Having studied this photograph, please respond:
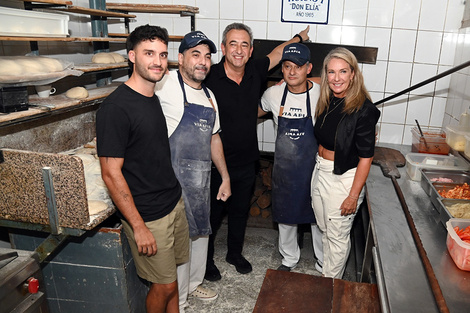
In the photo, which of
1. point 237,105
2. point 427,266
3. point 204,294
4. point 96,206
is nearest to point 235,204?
point 204,294

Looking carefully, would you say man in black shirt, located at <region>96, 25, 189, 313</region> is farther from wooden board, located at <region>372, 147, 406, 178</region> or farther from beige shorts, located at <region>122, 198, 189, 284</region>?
wooden board, located at <region>372, 147, 406, 178</region>

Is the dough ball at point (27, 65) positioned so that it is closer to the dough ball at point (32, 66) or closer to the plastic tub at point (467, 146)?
the dough ball at point (32, 66)

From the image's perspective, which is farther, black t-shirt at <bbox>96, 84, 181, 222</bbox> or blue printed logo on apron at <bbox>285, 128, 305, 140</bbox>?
blue printed logo on apron at <bbox>285, 128, 305, 140</bbox>

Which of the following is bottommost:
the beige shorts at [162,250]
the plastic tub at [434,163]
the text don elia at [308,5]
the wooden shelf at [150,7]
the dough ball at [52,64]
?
the beige shorts at [162,250]

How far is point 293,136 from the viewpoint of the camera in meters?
2.64

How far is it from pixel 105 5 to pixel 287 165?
6.63 ft

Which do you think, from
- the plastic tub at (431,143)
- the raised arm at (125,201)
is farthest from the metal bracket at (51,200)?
the plastic tub at (431,143)

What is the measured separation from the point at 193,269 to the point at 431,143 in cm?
204

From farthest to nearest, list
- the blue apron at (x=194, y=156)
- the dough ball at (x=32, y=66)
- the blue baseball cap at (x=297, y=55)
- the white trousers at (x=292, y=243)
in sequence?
the white trousers at (x=292, y=243) → the blue baseball cap at (x=297, y=55) → the blue apron at (x=194, y=156) → the dough ball at (x=32, y=66)

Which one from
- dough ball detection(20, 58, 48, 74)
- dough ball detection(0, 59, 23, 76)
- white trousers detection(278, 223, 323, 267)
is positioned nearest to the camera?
dough ball detection(0, 59, 23, 76)

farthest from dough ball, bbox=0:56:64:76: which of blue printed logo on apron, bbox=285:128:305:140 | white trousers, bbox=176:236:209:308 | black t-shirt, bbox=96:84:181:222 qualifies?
blue printed logo on apron, bbox=285:128:305:140

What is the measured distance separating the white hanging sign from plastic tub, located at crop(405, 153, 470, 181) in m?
1.42

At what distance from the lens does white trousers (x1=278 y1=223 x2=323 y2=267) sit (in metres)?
2.96

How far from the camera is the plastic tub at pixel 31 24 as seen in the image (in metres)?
1.85
